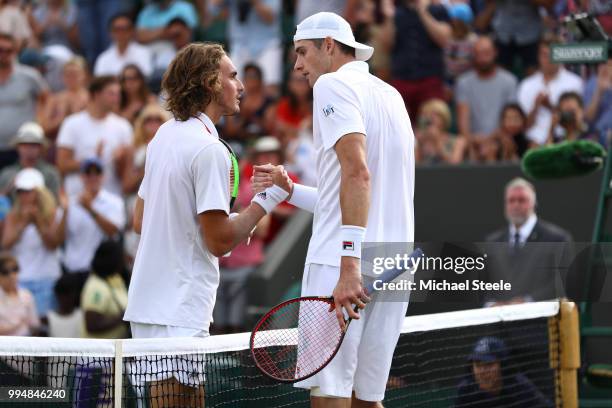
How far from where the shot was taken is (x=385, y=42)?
12672mm

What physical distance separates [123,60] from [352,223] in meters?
9.11

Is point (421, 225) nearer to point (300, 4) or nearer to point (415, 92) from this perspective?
point (415, 92)

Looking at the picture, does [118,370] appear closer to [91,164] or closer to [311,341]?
[311,341]

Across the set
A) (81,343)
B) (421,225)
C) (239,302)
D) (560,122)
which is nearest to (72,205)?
(239,302)

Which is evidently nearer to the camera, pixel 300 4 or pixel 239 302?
pixel 239 302

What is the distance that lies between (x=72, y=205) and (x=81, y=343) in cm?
634

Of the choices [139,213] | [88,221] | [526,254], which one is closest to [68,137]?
[88,221]

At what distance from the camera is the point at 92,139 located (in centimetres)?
1170

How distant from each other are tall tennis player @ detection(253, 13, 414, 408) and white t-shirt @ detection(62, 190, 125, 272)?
6048 millimetres

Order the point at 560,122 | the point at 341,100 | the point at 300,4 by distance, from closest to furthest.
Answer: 1. the point at 341,100
2. the point at 560,122
3. the point at 300,4

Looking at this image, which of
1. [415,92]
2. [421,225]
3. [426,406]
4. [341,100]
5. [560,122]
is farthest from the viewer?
[415,92]

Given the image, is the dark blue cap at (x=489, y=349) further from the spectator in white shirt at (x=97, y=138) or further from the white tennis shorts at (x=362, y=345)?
the spectator in white shirt at (x=97, y=138)

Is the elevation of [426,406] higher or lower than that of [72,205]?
lower

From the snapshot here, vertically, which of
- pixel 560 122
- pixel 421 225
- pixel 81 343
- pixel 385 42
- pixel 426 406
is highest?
pixel 385 42
